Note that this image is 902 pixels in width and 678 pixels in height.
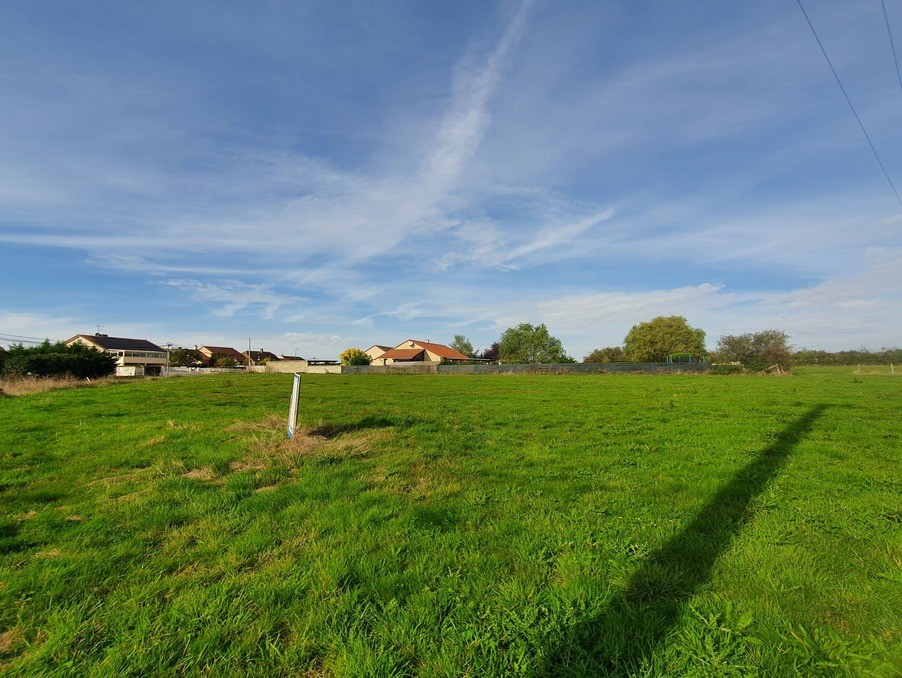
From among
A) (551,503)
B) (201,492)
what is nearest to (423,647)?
(551,503)

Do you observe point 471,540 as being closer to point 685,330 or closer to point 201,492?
point 201,492

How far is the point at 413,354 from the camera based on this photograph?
87.9 meters

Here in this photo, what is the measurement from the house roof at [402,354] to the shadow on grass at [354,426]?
246ft

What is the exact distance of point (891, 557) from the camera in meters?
3.58

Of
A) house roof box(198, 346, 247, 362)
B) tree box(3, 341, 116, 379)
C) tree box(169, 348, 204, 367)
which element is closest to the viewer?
tree box(3, 341, 116, 379)

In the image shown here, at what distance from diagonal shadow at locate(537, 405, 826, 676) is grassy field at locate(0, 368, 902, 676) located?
2 cm

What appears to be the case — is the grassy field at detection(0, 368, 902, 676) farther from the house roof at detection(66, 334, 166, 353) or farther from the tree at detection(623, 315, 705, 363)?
the house roof at detection(66, 334, 166, 353)

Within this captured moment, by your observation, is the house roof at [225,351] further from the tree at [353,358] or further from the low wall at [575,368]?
the low wall at [575,368]

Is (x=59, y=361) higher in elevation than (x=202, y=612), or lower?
higher

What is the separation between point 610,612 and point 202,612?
2839 mm

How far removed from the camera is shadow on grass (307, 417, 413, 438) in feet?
27.2

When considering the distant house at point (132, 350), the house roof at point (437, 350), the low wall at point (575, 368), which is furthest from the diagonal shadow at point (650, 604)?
the distant house at point (132, 350)

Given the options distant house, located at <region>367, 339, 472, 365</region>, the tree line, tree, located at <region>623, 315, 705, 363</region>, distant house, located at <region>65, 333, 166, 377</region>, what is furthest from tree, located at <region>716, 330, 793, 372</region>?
distant house, located at <region>65, 333, 166, 377</region>

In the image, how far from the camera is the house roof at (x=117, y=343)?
269 feet
